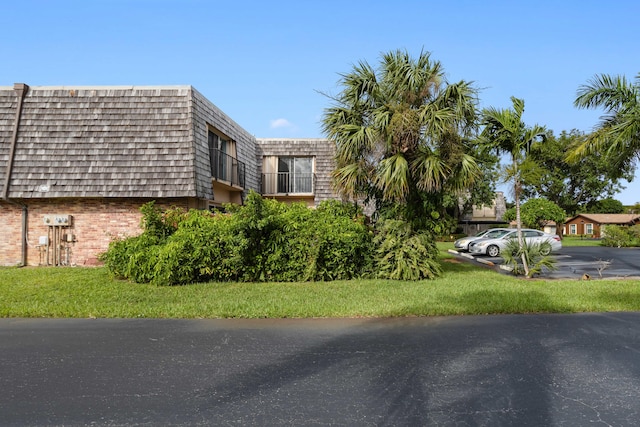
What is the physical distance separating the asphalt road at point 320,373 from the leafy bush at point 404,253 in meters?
4.82

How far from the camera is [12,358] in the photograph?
17.3 ft

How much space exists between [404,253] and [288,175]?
12286 mm

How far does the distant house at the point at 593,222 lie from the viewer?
5877 cm

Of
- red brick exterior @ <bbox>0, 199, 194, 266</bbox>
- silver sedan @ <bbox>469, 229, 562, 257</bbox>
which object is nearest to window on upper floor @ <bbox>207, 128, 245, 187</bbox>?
red brick exterior @ <bbox>0, 199, 194, 266</bbox>

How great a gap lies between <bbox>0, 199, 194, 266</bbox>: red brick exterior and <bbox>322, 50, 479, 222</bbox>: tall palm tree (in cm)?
548

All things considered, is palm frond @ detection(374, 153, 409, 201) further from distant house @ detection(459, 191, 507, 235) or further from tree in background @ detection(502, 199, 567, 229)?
distant house @ detection(459, 191, 507, 235)

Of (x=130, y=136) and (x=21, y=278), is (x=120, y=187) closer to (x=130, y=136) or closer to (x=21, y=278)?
(x=130, y=136)

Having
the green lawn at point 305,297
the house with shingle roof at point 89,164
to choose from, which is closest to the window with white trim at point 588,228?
the green lawn at point 305,297

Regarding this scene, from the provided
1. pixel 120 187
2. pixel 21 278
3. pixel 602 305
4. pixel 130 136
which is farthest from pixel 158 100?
pixel 602 305

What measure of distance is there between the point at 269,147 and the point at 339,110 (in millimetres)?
10479

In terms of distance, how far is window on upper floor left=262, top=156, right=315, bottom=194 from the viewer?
23391mm

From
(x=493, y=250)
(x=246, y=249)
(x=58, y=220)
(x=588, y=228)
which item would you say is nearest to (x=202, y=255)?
(x=246, y=249)

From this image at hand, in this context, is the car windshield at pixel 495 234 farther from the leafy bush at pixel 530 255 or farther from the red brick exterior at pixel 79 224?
the red brick exterior at pixel 79 224

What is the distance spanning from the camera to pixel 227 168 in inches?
752
